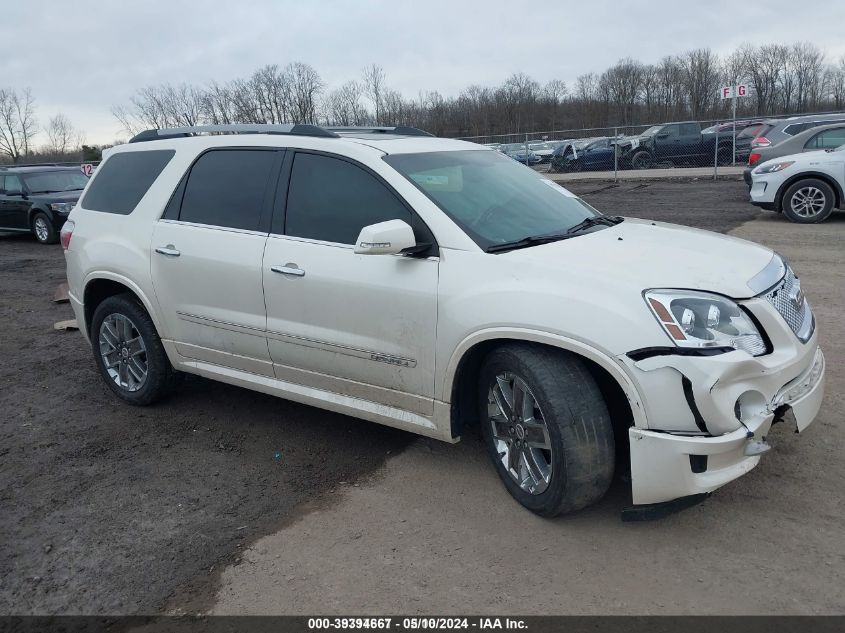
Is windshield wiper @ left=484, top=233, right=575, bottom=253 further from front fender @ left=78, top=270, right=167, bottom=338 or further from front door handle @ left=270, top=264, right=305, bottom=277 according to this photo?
front fender @ left=78, top=270, right=167, bottom=338

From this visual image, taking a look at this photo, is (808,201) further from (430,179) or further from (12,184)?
(12,184)

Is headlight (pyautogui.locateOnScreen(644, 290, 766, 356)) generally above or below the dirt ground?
above

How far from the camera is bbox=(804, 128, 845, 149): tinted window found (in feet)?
42.6

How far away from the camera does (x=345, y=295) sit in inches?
153

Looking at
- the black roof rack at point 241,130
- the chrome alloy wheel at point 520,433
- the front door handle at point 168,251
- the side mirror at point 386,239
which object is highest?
the black roof rack at point 241,130

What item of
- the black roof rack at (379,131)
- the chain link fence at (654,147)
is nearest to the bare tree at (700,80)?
the chain link fence at (654,147)

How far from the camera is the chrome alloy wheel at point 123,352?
515 cm

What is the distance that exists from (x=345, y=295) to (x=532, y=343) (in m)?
1.08

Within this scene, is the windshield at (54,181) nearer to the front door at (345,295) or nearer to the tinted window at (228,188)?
the tinted window at (228,188)

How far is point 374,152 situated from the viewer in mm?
4062

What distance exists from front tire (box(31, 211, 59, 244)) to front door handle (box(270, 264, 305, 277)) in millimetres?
13762

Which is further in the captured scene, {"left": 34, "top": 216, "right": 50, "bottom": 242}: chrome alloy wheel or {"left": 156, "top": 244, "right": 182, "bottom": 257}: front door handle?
{"left": 34, "top": 216, "right": 50, "bottom": 242}: chrome alloy wheel

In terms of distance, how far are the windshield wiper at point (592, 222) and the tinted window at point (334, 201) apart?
37.5 inches

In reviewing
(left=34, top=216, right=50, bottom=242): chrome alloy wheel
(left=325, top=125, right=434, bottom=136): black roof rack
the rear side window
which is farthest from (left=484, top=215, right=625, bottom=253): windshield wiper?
(left=34, top=216, right=50, bottom=242): chrome alloy wheel
